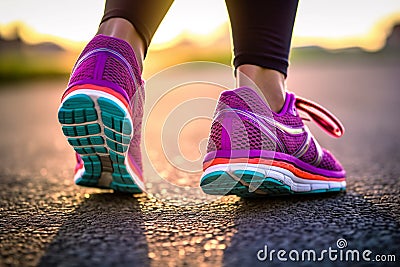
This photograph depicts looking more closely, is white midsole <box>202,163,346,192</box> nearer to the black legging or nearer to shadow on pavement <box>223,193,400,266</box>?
shadow on pavement <box>223,193,400,266</box>

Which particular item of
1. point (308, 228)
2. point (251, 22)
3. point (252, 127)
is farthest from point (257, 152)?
point (251, 22)

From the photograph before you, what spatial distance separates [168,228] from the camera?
1.10m

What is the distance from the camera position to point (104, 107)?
115cm

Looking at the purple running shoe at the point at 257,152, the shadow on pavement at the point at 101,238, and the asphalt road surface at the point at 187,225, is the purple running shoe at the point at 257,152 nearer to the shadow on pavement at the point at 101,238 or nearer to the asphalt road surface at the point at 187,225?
the asphalt road surface at the point at 187,225

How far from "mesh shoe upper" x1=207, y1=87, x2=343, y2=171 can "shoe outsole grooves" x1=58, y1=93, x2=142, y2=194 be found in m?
0.22

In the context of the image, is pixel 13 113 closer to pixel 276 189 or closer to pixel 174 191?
pixel 174 191

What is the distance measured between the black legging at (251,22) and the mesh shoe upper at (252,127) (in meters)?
0.13

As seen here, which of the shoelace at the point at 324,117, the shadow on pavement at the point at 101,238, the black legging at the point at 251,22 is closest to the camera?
the shadow on pavement at the point at 101,238

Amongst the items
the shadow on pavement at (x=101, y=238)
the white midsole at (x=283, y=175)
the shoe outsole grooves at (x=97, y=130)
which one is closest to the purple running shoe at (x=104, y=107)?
the shoe outsole grooves at (x=97, y=130)

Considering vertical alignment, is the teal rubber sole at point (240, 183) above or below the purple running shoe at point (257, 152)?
below

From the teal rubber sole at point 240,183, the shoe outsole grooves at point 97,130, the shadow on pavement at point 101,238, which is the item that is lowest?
the shadow on pavement at point 101,238

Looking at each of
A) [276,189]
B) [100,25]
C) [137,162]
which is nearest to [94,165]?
[137,162]

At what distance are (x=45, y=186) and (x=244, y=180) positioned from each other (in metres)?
0.78

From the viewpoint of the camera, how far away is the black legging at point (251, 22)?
4.34 ft
